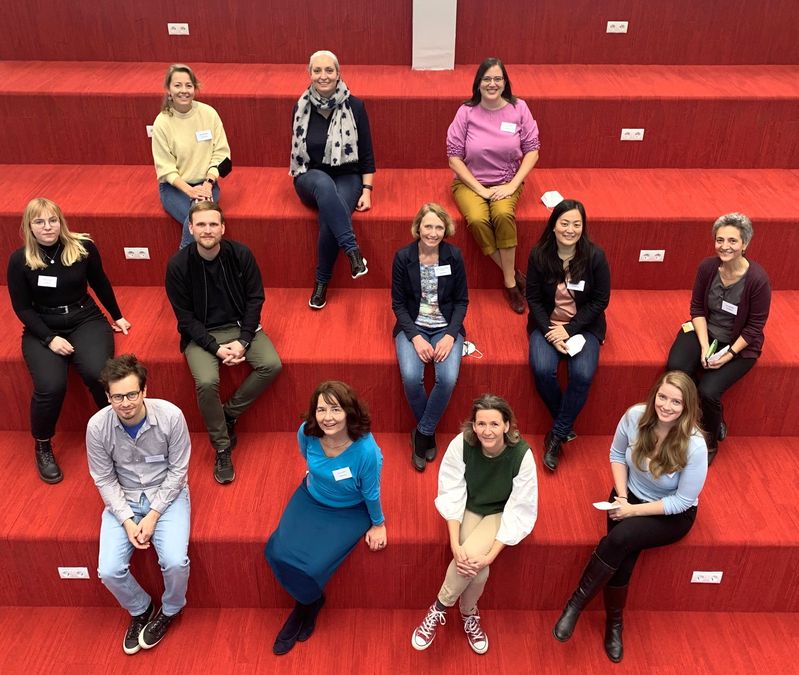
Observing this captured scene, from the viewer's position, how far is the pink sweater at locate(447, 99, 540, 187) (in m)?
3.71

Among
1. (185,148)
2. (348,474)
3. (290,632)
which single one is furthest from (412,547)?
(185,148)

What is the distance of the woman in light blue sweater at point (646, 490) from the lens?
2.62 m

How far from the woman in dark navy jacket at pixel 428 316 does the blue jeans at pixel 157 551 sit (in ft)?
3.50

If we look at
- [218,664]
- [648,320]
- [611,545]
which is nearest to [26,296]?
[218,664]

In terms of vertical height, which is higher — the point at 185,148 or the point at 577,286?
the point at 185,148

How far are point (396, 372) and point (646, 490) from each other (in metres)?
1.21

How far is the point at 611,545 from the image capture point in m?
2.73

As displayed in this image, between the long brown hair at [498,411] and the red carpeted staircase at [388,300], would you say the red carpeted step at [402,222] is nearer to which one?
the red carpeted staircase at [388,300]

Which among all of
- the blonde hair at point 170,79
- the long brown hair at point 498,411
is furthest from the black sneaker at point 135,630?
the blonde hair at point 170,79

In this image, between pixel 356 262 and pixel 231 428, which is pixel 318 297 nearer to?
pixel 356 262

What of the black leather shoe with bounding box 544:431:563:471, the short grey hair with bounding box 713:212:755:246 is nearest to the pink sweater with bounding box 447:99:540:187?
the short grey hair with bounding box 713:212:755:246

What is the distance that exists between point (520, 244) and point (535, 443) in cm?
108

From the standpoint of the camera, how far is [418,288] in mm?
3264

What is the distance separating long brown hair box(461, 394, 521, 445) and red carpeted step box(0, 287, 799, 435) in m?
0.58
